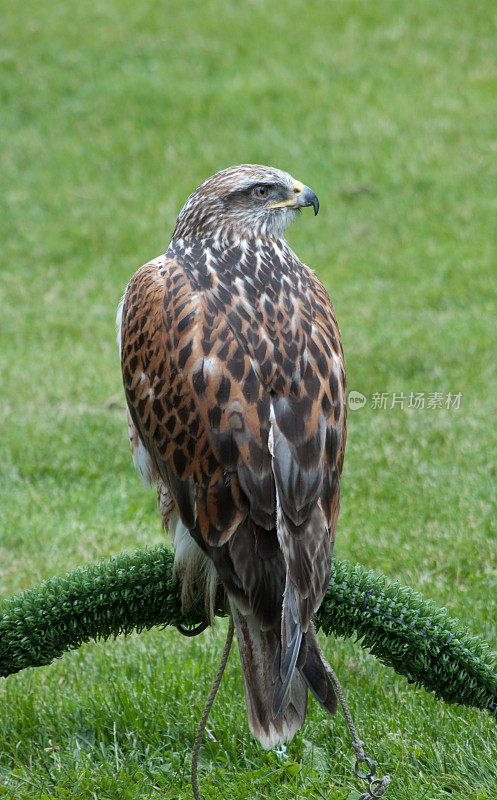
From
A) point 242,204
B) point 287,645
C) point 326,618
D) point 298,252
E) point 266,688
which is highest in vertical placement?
point 242,204

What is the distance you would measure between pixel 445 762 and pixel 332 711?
80 centimetres

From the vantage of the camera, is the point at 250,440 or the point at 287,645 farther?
the point at 250,440

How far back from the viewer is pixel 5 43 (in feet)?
40.6

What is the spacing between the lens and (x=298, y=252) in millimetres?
9195

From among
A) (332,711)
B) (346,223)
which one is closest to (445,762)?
(332,711)

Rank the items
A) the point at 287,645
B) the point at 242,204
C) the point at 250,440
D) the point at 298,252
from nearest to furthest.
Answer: the point at 287,645
the point at 250,440
the point at 242,204
the point at 298,252

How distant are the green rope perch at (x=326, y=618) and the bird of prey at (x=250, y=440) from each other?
0.60 feet

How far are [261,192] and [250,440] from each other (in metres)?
1.19

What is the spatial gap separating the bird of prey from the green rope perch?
183mm

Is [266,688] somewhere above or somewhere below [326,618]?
above

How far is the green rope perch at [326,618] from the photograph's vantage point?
308cm

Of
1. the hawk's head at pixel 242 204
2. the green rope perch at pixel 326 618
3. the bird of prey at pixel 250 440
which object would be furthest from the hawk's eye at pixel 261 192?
the green rope perch at pixel 326 618

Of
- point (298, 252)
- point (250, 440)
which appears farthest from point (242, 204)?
point (298, 252)

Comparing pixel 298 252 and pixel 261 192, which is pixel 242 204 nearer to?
pixel 261 192
